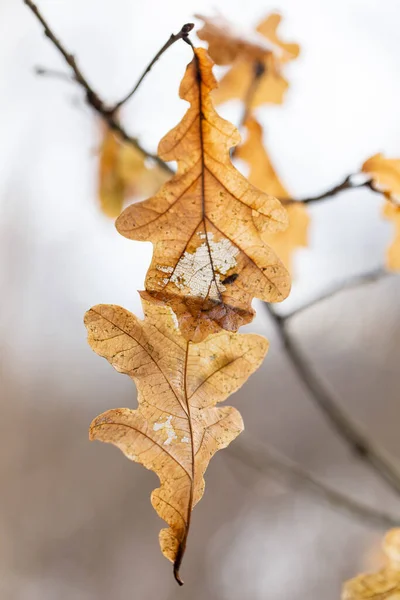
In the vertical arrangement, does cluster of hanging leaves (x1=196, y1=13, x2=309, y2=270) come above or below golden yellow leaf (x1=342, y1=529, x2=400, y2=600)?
above

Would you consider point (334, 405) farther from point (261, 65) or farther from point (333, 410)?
point (261, 65)

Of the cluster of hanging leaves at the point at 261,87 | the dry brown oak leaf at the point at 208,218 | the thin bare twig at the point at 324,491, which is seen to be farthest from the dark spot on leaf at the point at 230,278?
the thin bare twig at the point at 324,491

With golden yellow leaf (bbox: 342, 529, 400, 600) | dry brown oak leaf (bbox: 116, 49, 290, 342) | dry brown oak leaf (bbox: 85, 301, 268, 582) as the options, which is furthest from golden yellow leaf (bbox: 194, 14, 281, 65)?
golden yellow leaf (bbox: 342, 529, 400, 600)

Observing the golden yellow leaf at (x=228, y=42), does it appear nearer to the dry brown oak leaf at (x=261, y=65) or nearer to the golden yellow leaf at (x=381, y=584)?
the dry brown oak leaf at (x=261, y=65)

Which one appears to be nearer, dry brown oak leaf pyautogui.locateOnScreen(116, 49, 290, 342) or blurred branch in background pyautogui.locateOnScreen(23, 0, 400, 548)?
dry brown oak leaf pyautogui.locateOnScreen(116, 49, 290, 342)

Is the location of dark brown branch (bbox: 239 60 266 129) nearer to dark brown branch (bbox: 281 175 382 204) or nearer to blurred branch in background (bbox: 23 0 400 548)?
blurred branch in background (bbox: 23 0 400 548)

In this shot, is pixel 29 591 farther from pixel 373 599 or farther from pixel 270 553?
pixel 373 599
